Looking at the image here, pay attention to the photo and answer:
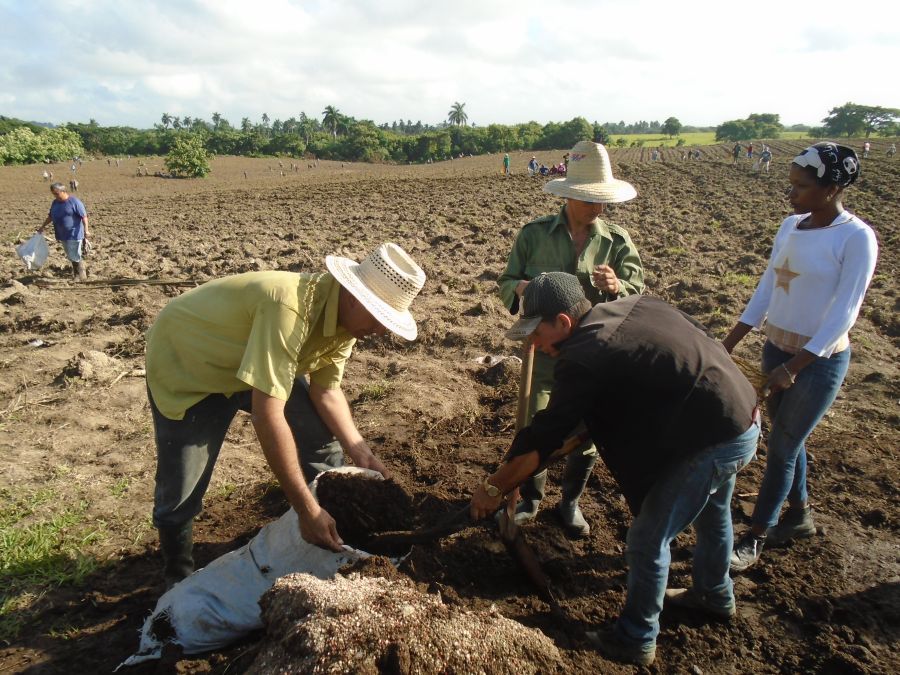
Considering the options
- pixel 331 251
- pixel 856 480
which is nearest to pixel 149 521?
pixel 856 480

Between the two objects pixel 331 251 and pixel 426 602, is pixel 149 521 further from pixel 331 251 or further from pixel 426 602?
pixel 331 251

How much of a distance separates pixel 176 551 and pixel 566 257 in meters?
2.37

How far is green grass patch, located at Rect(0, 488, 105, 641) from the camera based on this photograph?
2766 mm

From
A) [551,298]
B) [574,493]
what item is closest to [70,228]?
[574,493]

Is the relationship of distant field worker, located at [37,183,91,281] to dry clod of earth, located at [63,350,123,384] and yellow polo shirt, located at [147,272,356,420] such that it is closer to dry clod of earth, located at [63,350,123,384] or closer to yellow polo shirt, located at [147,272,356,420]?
dry clod of earth, located at [63,350,123,384]

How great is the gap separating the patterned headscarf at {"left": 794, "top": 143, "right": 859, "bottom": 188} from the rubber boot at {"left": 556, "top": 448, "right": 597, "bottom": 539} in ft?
5.39

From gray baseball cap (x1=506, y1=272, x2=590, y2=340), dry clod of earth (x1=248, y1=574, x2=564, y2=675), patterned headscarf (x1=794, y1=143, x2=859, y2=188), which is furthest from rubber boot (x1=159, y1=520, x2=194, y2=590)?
patterned headscarf (x1=794, y1=143, x2=859, y2=188)

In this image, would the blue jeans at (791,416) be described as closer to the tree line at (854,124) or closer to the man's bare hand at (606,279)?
the man's bare hand at (606,279)

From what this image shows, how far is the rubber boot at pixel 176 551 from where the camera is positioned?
2.64 meters

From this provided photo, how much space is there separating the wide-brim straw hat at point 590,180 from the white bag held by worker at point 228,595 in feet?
6.64

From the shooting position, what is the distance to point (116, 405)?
4.66m

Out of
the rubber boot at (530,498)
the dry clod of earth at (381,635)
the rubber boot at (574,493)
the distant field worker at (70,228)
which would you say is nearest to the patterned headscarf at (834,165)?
the rubber boot at (574,493)

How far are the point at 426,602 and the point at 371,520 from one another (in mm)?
761

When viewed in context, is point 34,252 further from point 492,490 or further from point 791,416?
point 791,416
